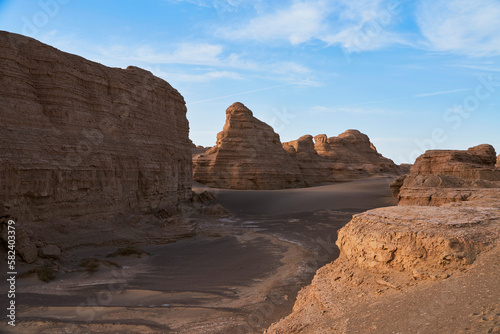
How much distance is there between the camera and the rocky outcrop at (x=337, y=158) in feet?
148

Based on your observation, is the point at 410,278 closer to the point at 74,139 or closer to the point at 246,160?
the point at 74,139

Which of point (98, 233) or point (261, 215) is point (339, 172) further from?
point (98, 233)

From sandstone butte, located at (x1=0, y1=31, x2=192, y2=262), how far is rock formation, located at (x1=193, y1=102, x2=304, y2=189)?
17788mm

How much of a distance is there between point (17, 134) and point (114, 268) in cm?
525

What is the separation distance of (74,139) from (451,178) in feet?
52.6

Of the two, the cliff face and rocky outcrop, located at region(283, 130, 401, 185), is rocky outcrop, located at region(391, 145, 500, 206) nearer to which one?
the cliff face

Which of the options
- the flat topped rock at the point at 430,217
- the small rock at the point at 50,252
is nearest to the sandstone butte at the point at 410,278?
the flat topped rock at the point at 430,217

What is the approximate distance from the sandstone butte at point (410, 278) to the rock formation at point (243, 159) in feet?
96.2

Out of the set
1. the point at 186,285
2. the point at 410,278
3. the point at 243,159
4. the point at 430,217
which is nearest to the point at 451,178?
the point at 430,217

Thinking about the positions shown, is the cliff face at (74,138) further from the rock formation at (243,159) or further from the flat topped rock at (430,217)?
the rock formation at (243,159)

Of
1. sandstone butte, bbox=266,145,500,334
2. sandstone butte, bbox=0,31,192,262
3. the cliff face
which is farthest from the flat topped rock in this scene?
the cliff face

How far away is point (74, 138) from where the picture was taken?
12.3 m

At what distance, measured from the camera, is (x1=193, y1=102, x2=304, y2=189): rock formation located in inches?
1385

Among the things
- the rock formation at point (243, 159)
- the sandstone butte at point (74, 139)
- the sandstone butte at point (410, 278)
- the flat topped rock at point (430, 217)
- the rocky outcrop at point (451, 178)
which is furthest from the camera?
the rock formation at point (243, 159)
